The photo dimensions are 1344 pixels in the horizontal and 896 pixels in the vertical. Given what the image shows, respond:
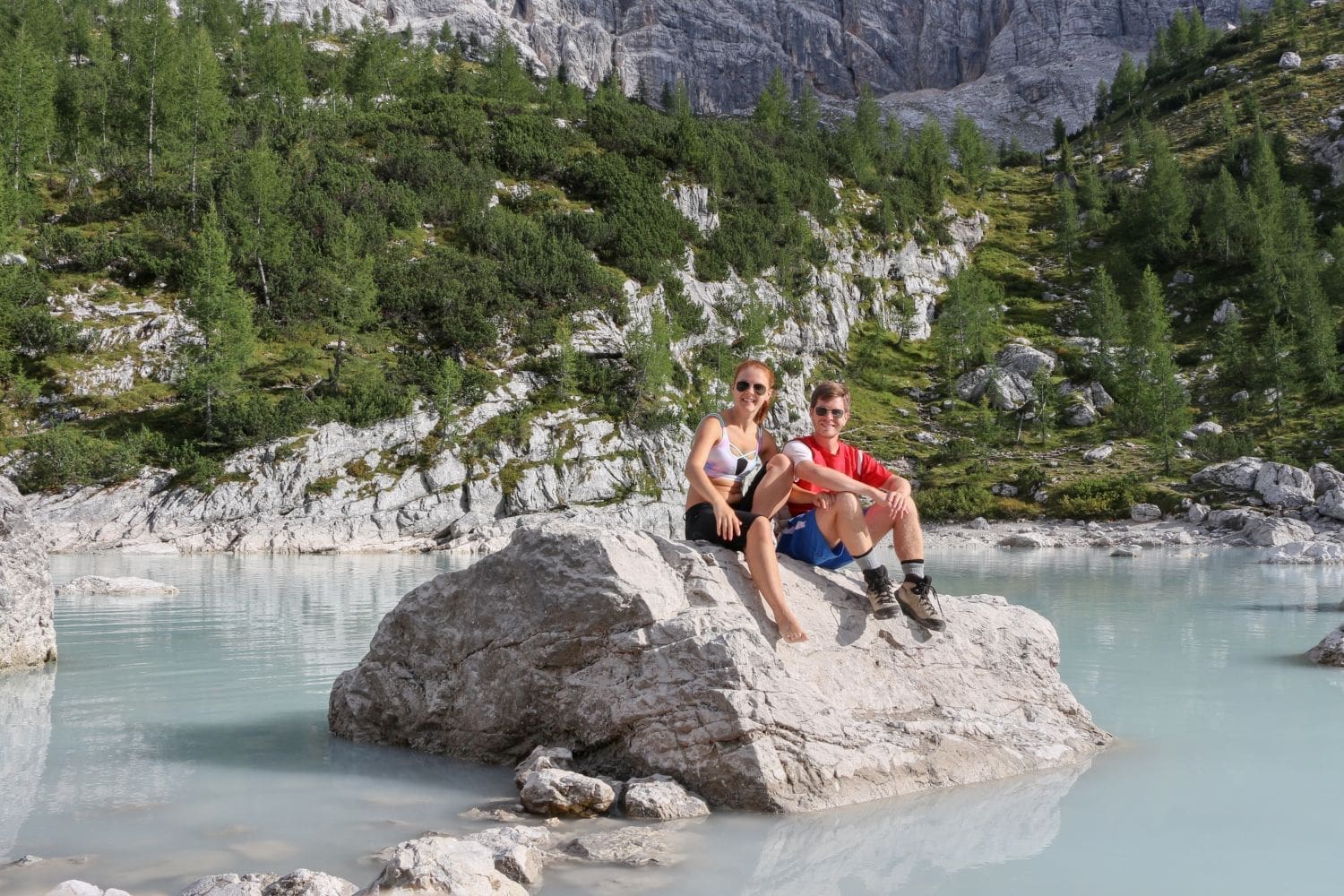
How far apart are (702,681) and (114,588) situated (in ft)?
61.0

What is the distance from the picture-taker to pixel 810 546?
27.0ft

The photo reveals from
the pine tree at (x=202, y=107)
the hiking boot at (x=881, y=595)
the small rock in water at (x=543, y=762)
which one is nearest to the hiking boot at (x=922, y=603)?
the hiking boot at (x=881, y=595)

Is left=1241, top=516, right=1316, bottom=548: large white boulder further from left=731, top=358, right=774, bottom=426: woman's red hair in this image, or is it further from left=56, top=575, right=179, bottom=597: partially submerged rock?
left=56, top=575, right=179, bottom=597: partially submerged rock

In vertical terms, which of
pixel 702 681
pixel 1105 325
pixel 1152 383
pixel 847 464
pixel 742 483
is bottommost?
pixel 702 681

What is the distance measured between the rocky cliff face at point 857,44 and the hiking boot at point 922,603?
574ft

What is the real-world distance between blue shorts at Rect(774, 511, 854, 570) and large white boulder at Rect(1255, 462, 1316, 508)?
4667 centimetres

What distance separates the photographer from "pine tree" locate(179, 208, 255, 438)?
43.7 m

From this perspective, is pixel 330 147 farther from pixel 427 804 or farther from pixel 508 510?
pixel 427 804

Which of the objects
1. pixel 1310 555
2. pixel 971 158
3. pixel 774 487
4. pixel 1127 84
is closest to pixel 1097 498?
pixel 1310 555

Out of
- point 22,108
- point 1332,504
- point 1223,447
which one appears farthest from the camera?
point 22,108

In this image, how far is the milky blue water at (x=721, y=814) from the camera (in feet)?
15.8

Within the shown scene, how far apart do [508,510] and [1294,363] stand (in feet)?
190

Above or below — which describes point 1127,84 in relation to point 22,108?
above

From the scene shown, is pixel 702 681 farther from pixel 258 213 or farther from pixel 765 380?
pixel 258 213
